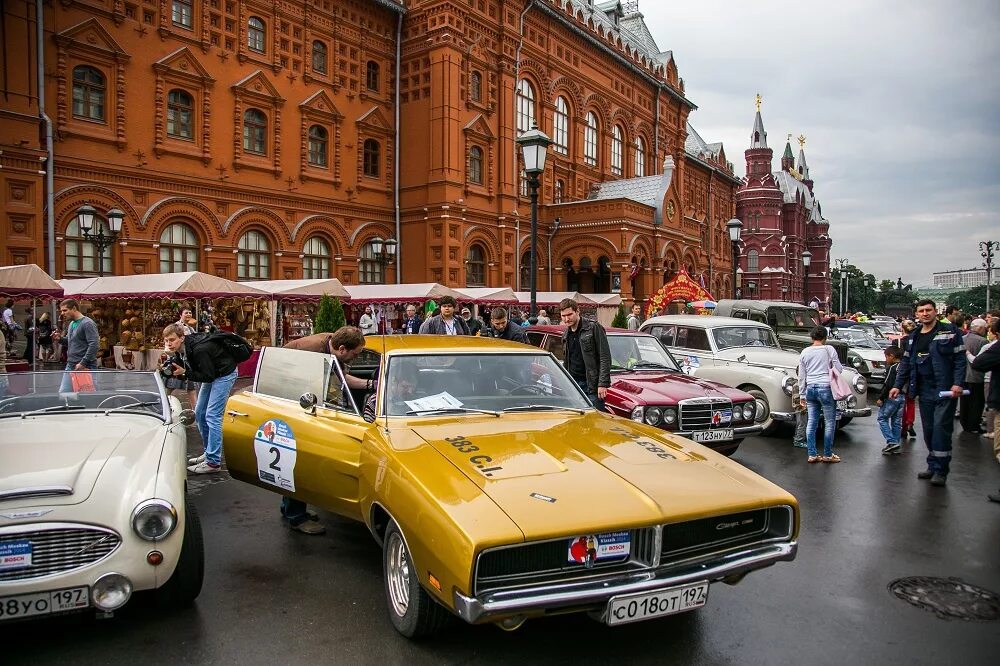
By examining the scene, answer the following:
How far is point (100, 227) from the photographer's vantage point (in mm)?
17656

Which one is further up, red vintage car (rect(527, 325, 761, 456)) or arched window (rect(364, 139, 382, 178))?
arched window (rect(364, 139, 382, 178))

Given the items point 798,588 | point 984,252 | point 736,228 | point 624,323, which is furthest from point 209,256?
point 984,252

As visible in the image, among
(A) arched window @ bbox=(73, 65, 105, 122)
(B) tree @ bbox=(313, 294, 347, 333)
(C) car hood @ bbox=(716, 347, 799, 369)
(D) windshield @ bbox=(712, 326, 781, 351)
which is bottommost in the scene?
(C) car hood @ bbox=(716, 347, 799, 369)

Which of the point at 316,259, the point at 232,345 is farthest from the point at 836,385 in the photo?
the point at 316,259

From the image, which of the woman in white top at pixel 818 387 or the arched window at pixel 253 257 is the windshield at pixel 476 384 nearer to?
the woman in white top at pixel 818 387

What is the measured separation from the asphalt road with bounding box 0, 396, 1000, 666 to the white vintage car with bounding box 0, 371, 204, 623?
1.16 feet

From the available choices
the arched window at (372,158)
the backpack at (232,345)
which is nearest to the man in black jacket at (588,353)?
the backpack at (232,345)

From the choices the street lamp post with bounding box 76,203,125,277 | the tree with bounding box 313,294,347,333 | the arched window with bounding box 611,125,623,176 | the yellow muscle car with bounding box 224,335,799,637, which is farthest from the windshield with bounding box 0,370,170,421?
the arched window with bounding box 611,125,623,176

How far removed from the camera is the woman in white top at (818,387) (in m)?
8.55

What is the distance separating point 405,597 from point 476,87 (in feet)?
91.2

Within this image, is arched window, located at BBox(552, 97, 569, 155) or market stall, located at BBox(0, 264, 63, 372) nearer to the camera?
market stall, located at BBox(0, 264, 63, 372)

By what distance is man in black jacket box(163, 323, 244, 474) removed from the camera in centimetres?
747

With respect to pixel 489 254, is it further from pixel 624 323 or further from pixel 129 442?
pixel 129 442

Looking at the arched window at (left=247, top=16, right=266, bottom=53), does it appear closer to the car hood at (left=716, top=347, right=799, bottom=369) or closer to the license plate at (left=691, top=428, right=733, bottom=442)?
the car hood at (left=716, top=347, right=799, bottom=369)
